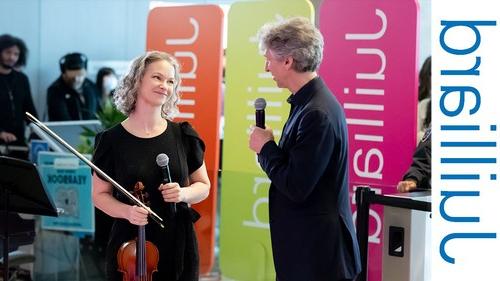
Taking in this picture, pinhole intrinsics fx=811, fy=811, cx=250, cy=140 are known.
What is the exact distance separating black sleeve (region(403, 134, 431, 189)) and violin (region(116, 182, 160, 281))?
1.21 metres

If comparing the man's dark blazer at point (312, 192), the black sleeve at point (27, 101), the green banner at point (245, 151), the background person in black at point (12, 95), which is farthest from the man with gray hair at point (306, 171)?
the black sleeve at point (27, 101)

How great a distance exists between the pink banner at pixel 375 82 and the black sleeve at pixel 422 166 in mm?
73

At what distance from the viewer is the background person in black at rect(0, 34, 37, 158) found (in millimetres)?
7191

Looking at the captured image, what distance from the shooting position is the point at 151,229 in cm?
290

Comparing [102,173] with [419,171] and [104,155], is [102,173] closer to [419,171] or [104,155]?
[104,155]

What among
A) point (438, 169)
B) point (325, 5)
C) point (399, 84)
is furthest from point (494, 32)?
point (325, 5)

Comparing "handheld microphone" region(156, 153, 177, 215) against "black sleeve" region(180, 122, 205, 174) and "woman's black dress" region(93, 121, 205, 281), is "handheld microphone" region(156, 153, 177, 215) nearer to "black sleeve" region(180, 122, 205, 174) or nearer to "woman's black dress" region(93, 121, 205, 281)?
"woman's black dress" region(93, 121, 205, 281)

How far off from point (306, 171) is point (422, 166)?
3.80 feet

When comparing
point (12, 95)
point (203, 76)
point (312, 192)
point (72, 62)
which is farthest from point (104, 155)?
point (72, 62)

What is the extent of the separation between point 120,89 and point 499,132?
5.16 feet

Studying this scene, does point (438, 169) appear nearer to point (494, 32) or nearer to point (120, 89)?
point (494, 32)

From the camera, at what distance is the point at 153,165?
113 inches

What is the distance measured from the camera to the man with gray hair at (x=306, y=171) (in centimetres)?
247

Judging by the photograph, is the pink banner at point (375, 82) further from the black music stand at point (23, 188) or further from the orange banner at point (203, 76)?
the black music stand at point (23, 188)
